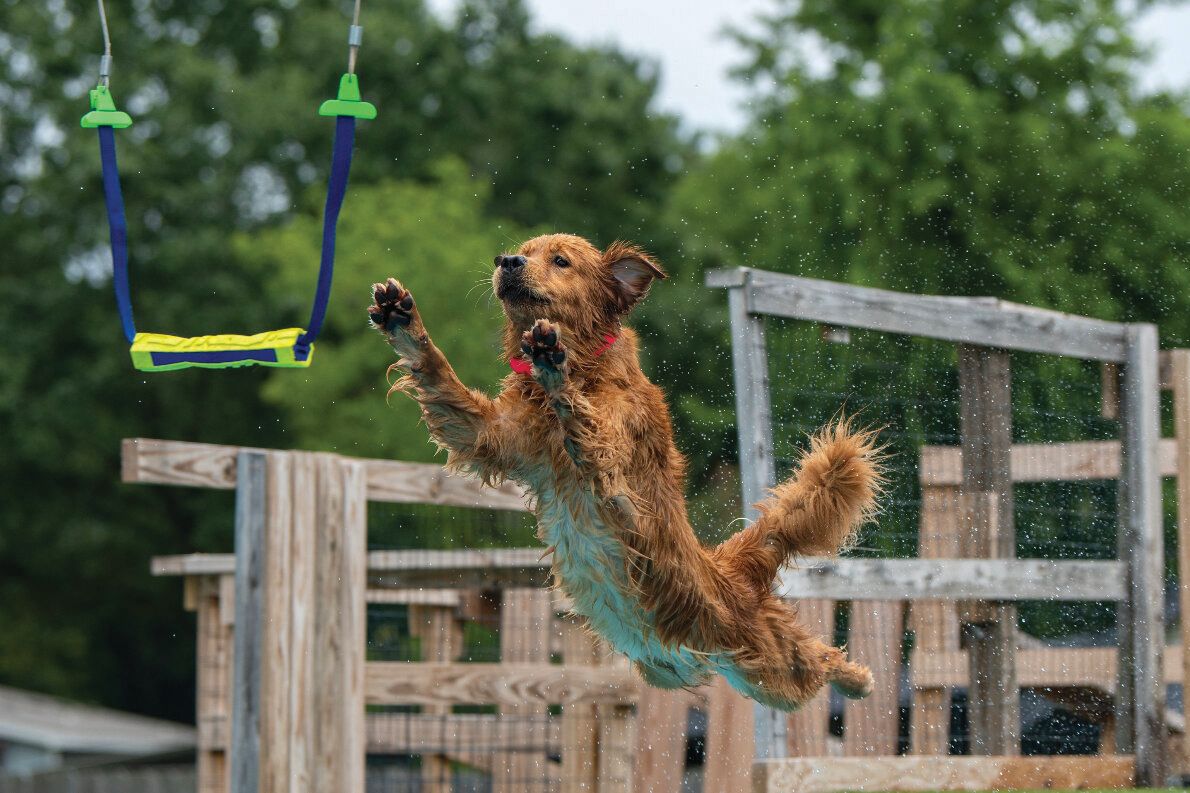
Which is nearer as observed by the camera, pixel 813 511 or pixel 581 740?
pixel 813 511

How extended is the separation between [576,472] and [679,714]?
272 centimetres

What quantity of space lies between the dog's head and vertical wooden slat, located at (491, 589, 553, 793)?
10.3ft

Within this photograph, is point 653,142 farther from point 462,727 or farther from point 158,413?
point 462,727

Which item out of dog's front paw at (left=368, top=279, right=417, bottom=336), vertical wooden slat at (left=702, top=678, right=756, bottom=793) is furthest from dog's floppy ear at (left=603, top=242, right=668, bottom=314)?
vertical wooden slat at (left=702, top=678, right=756, bottom=793)

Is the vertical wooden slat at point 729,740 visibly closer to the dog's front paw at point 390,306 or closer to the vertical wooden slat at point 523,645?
the vertical wooden slat at point 523,645

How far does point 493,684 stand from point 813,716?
1.47 metres

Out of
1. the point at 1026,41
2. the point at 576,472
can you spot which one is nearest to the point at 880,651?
the point at 576,472

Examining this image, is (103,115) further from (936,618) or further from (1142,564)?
(1142,564)

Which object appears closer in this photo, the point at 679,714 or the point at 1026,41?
the point at 679,714

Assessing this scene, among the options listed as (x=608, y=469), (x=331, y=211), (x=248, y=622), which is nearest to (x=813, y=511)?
(x=608, y=469)

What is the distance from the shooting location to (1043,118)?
794 inches

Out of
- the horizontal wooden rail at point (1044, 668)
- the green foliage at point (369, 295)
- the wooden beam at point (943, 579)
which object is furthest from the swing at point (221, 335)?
the green foliage at point (369, 295)

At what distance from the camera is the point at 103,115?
4574 millimetres

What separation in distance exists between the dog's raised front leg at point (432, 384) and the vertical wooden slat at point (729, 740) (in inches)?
79.5
